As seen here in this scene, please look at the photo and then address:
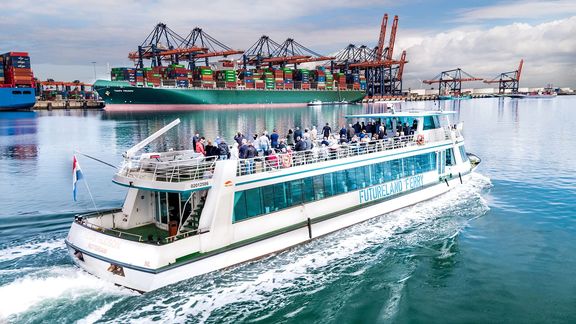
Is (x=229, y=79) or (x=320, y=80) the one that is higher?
(x=320, y=80)

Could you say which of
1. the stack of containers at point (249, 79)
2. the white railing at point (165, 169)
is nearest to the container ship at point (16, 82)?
the stack of containers at point (249, 79)

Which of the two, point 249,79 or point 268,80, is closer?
point 249,79

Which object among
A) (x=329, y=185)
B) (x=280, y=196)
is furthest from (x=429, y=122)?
(x=280, y=196)

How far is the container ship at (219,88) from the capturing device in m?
116

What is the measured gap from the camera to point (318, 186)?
655 inches

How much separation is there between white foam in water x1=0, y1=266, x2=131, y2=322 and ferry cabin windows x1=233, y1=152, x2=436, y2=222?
4.70 metres

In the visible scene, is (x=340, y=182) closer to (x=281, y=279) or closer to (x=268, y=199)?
(x=268, y=199)

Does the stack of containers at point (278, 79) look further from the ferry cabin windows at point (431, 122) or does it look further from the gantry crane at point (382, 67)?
the ferry cabin windows at point (431, 122)

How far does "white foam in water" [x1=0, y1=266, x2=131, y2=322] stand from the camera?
39.0ft

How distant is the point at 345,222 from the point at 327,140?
13.9 feet

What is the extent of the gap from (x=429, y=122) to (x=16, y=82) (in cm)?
12574

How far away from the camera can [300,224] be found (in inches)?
619

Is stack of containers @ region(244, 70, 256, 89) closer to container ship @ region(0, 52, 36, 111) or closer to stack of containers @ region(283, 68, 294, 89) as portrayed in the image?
stack of containers @ region(283, 68, 294, 89)

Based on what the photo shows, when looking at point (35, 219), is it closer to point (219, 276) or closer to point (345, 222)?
point (219, 276)
